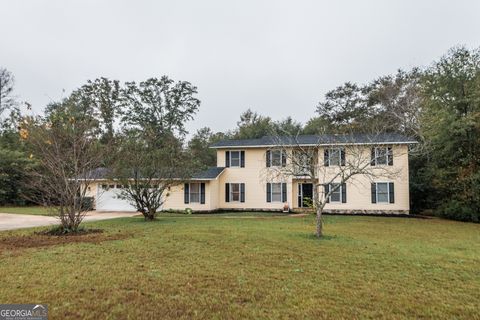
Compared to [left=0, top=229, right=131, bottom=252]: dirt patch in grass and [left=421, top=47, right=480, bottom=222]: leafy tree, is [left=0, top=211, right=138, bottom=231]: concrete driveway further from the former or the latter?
[left=421, top=47, right=480, bottom=222]: leafy tree

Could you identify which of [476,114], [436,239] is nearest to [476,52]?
[476,114]

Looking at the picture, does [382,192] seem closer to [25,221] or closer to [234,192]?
[234,192]

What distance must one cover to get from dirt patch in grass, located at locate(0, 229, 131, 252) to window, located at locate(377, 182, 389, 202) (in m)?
16.2

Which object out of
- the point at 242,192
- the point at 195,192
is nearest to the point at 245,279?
the point at 242,192

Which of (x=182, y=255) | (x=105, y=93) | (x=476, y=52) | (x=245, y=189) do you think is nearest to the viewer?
(x=182, y=255)

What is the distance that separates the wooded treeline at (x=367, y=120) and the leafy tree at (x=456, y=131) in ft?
0.16

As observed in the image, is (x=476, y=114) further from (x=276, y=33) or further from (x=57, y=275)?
(x=57, y=275)

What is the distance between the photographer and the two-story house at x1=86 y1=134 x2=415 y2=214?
806 inches

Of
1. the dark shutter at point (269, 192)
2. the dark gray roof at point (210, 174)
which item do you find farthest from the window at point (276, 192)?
the dark gray roof at point (210, 174)

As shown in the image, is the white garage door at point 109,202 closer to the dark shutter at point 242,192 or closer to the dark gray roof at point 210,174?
the dark gray roof at point 210,174

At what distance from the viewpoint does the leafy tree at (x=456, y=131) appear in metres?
17.3

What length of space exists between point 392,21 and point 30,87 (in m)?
33.7

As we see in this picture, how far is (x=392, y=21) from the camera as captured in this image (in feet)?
51.7

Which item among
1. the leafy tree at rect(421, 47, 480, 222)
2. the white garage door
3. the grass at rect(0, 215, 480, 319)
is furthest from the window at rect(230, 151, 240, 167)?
the grass at rect(0, 215, 480, 319)
